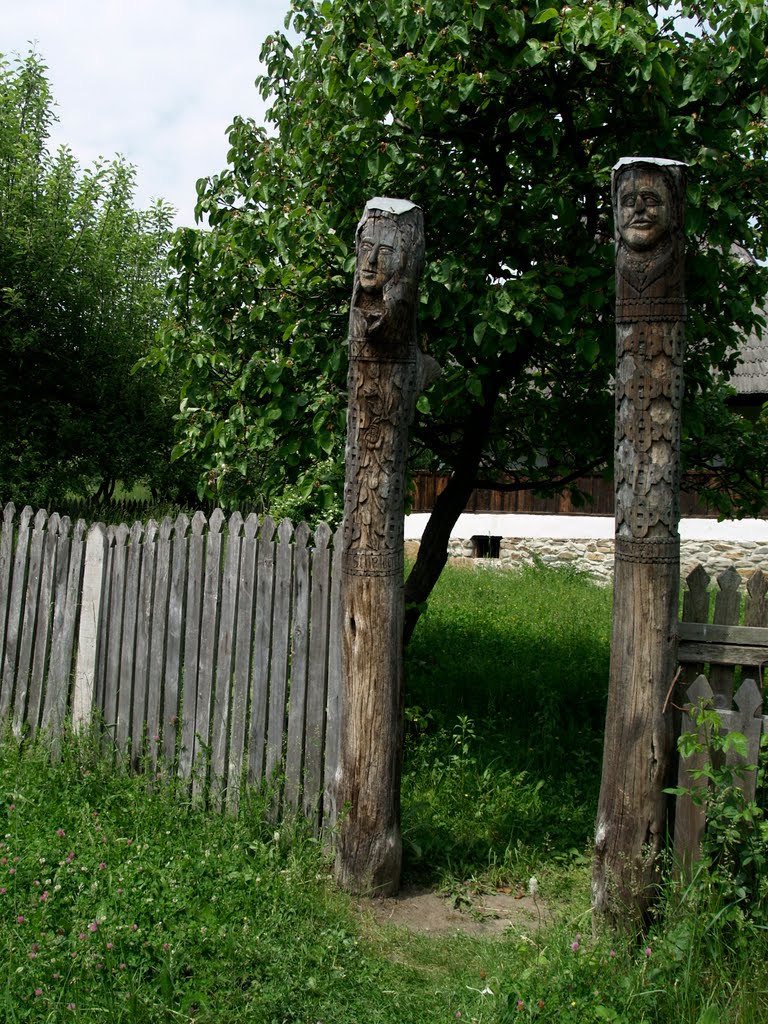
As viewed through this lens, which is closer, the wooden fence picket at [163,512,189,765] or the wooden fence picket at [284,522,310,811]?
the wooden fence picket at [284,522,310,811]

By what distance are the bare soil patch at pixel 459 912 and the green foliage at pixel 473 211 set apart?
2258 millimetres

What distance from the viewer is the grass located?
308 centimetres

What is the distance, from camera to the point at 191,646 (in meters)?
5.04

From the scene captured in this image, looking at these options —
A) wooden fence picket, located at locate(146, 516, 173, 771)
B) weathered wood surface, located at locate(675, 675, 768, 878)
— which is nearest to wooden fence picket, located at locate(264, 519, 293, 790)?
wooden fence picket, located at locate(146, 516, 173, 771)

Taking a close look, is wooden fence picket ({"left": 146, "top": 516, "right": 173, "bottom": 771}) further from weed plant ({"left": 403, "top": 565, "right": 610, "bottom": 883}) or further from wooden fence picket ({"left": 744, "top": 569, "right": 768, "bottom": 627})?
Result: wooden fence picket ({"left": 744, "top": 569, "right": 768, "bottom": 627})

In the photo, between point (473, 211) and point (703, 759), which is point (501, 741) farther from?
point (473, 211)

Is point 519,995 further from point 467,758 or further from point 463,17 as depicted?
point 463,17

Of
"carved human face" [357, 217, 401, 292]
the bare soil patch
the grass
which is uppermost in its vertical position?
"carved human face" [357, 217, 401, 292]

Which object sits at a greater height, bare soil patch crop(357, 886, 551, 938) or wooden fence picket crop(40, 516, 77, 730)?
wooden fence picket crop(40, 516, 77, 730)

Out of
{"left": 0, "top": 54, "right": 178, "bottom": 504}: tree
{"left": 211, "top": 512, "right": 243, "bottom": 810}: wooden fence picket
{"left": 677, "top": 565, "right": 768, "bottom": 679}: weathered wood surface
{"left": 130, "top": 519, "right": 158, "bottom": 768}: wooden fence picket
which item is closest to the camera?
{"left": 677, "top": 565, "right": 768, "bottom": 679}: weathered wood surface

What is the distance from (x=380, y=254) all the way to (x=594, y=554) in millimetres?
12125

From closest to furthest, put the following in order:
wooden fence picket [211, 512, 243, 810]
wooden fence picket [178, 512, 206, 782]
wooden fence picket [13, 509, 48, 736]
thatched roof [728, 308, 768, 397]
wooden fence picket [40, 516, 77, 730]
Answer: wooden fence picket [211, 512, 243, 810]
wooden fence picket [178, 512, 206, 782]
wooden fence picket [40, 516, 77, 730]
wooden fence picket [13, 509, 48, 736]
thatched roof [728, 308, 768, 397]

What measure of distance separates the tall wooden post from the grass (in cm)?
28

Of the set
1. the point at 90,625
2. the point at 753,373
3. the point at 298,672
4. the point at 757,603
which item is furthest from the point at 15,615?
the point at 753,373
